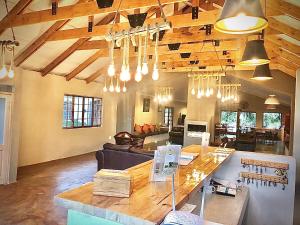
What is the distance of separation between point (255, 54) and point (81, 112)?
23.0 feet

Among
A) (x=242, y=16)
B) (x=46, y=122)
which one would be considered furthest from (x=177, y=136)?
(x=242, y=16)

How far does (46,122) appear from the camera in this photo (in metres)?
7.28

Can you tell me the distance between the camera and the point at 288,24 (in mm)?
3727

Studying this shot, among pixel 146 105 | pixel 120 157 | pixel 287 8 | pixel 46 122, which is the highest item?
pixel 287 8

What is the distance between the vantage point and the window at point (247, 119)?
49.8ft

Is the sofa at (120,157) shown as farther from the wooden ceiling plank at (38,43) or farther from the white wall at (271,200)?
Result: the wooden ceiling plank at (38,43)

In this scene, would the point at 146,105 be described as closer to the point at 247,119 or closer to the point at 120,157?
the point at 247,119

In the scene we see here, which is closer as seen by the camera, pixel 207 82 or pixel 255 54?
pixel 255 54

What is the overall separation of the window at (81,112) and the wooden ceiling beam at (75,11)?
3.83m

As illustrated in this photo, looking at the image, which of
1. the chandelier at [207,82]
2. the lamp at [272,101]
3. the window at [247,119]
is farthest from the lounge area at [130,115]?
the window at [247,119]

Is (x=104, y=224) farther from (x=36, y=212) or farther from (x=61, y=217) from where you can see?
(x=36, y=212)

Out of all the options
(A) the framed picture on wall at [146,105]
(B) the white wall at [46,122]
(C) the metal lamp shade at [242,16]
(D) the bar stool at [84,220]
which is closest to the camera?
(D) the bar stool at [84,220]

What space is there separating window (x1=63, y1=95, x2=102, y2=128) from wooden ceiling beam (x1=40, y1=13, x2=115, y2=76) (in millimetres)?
1282

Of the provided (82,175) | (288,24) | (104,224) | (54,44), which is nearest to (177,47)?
(288,24)
